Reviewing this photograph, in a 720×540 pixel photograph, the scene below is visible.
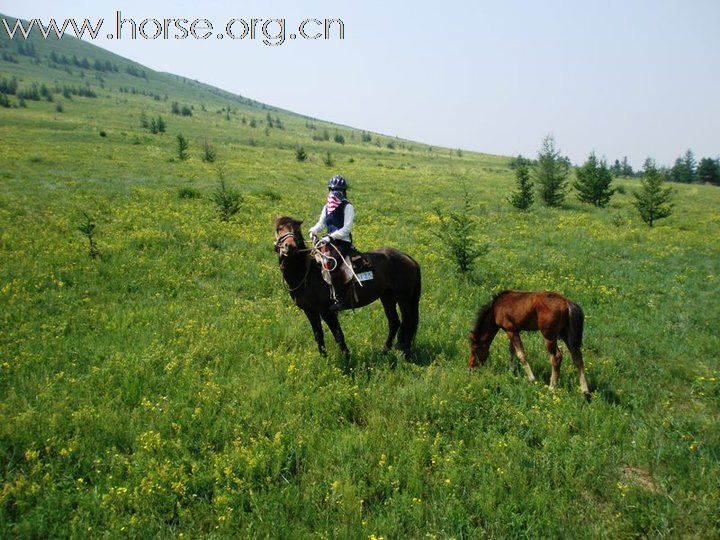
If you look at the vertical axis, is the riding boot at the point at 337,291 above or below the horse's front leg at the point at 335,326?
above

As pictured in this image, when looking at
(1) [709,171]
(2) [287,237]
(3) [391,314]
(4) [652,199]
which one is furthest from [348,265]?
(1) [709,171]

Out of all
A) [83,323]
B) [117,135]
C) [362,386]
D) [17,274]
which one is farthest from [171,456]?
[117,135]

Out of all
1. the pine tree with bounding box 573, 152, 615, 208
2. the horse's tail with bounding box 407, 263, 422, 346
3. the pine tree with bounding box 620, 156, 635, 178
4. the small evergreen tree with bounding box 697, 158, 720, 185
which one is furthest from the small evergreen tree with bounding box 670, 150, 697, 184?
the horse's tail with bounding box 407, 263, 422, 346

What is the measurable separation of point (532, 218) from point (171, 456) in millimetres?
23467

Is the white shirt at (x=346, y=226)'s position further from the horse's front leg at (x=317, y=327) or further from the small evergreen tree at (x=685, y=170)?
the small evergreen tree at (x=685, y=170)

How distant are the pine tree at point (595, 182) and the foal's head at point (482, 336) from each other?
28242 millimetres

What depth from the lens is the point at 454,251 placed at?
12938mm

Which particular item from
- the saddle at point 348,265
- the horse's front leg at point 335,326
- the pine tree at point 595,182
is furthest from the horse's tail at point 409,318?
the pine tree at point 595,182

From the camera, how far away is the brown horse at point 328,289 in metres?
7.15

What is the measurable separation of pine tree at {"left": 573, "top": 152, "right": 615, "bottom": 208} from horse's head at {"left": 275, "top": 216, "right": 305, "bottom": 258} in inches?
1180

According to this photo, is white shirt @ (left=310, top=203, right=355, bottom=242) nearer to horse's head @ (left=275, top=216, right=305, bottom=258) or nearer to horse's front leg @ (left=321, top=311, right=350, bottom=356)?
horse's head @ (left=275, top=216, right=305, bottom=258)

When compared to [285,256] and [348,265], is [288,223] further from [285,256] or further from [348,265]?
[348,265]

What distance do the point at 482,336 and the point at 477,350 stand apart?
263 mm

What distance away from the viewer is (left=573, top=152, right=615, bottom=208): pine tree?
30438 millimetres
